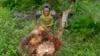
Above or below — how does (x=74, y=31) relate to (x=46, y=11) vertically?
below

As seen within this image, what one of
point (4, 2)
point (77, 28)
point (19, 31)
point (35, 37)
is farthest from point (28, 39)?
point (4, 2)

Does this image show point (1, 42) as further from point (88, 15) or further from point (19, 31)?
point (88, 15)

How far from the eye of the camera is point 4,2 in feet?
25.2

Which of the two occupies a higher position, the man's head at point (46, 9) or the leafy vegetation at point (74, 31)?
the man's head at point (46, 9)

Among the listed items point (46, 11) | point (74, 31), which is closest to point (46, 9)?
point (46, 11)

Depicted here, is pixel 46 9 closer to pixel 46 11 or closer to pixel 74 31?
pixel 46 11

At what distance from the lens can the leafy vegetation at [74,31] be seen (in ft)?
18.9

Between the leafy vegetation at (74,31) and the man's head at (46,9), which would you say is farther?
the leafy vegetation at (74,31)

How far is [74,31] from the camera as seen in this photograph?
6609 millimetres

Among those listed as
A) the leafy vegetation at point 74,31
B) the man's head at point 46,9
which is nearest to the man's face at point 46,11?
the man's head at point 46,9

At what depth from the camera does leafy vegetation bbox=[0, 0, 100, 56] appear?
5.76 m

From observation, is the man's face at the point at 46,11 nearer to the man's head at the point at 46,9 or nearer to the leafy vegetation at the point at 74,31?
the man's head at the point at 46,9

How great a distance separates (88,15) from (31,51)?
263cm

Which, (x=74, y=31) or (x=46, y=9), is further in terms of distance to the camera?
(x=74, y=31)
